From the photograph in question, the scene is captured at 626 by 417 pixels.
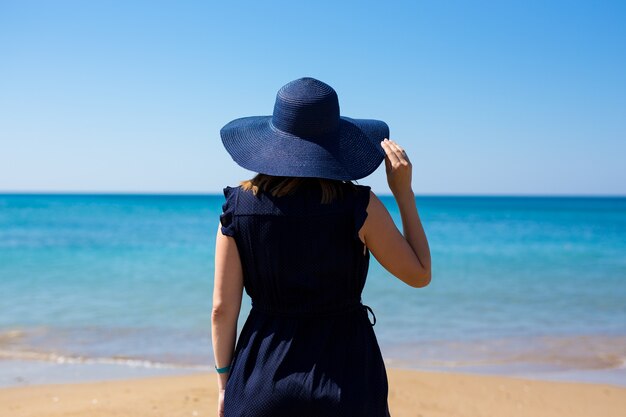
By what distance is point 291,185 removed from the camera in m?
1.93

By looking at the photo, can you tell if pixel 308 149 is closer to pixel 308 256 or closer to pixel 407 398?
pixel 308 256

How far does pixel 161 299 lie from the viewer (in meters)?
10.7

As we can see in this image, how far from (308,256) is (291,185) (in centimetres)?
20

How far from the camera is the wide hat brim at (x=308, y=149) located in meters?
1.90

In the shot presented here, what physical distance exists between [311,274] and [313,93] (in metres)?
0.52

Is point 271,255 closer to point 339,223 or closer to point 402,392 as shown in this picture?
point 339,223

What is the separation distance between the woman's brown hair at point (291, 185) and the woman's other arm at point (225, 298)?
0.56 ft

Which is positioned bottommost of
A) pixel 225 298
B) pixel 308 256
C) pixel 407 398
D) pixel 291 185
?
pixel 407 398

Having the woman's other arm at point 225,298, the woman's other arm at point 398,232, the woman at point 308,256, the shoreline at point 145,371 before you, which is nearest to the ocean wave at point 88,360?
the shoreline at point 145,371

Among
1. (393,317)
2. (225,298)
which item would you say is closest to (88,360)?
(393,317)

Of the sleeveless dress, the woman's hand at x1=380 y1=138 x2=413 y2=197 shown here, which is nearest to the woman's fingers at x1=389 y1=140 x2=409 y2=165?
the woman's hand at x1=380 y1=138 x2=413 y2=197

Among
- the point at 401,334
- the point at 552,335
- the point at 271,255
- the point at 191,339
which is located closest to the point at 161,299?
the point at 191,339

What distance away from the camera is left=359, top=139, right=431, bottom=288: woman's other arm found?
1.92 meters

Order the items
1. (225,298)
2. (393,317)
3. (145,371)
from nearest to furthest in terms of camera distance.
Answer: (225,298), (145,371), (393,317)
